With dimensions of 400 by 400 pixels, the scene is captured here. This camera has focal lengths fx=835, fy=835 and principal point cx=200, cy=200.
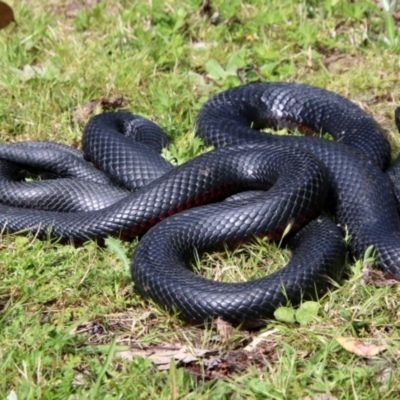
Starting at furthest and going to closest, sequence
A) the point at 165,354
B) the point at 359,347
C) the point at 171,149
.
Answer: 1. the point at 171,149
2. the point at 165,354
3. the point at 359,347

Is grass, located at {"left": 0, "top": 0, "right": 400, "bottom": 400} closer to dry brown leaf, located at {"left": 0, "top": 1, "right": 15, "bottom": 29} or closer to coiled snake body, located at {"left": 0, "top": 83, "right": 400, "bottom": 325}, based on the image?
coiled snake body, located at {"left": 0, "top": 83, "right": 400, "bottom": 325}

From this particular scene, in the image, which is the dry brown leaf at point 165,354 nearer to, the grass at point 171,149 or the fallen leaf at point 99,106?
the grass at point 171,149

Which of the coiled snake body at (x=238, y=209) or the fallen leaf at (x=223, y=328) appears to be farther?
the coiled snake body at (x=238, y=209)

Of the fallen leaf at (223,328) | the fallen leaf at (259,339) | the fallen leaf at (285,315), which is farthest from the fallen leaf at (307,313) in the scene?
the fallen leaf at (223,328)

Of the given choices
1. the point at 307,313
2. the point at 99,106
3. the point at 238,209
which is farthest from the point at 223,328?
the point at 99,106

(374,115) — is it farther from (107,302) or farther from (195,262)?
(107,302)

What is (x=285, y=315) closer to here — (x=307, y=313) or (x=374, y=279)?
(x=307, y=313)
